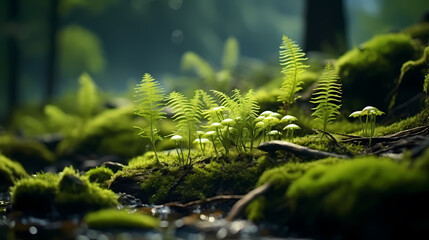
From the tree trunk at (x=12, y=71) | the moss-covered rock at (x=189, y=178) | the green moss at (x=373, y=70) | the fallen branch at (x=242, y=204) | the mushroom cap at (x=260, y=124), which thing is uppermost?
the tree trunk at (x=12, y=71)

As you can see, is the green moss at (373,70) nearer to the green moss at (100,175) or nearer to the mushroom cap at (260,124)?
the mushroom cap at (260,124)

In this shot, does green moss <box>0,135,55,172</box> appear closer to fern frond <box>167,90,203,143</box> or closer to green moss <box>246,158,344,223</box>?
fern frond <box>167,90,203,143</box>

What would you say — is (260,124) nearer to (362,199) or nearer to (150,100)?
(150,100)

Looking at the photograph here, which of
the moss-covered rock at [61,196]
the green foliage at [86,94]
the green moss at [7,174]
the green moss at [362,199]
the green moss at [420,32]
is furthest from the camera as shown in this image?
the green foliage at [86,94]

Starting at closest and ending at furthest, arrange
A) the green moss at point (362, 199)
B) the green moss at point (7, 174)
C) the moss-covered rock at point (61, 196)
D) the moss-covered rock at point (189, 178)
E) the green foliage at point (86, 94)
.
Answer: the green moss at point (362, 199)
the moss-covered rock at point (61, 196)
the moss-covered rock at point (189, 178)
the green moss at point (7, 174)
the green foliage at point (86, 94)

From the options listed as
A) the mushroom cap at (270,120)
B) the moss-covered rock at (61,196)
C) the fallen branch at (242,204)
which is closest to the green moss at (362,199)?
the fallen branch at (242,204)

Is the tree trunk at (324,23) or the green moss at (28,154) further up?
the tree trunk at (324,23)

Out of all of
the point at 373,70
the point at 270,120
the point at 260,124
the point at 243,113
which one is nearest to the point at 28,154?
the point at 243,113
